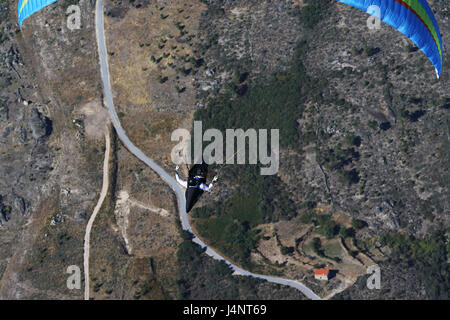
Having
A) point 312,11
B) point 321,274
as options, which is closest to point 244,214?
point 321,274

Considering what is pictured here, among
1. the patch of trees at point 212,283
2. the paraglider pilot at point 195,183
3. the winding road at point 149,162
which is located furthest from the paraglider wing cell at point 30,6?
the patch of trees at point 212,283

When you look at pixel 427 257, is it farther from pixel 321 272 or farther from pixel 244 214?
pixel 244 214

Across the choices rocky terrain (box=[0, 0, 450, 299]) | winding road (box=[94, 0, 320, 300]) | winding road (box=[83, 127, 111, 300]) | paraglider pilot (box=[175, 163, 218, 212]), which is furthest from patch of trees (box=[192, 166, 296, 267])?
paraglider pilot (box=[175, 163, 218, 212])

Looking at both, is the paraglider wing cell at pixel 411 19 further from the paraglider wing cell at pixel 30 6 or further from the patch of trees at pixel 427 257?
the patch of trees at pixel 427 257

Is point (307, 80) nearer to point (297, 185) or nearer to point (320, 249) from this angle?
point (297, 185)

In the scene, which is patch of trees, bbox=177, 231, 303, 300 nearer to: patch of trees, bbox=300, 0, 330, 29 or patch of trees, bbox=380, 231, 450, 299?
patch of trees, bbox=380, 231, 450, 299
